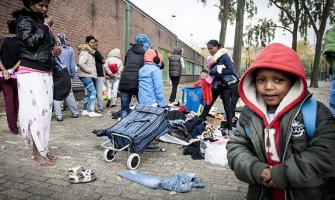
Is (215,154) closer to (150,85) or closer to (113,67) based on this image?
(150,85)

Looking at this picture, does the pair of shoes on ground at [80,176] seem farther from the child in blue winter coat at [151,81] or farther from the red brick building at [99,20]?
the red brick building at [99,20]

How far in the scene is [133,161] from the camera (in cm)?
439

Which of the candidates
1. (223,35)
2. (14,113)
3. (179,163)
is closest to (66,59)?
(14,113)

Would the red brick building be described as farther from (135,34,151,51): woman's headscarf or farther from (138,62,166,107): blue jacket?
(138,62,166,107): blue jacket

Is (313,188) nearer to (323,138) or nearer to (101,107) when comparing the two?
(323,138)

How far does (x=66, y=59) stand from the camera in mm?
7891

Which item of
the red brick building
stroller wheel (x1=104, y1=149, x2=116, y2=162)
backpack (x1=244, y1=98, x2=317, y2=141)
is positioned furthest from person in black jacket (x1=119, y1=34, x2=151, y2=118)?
backpack (x1=244, y1=98, x2=317, y2=141)

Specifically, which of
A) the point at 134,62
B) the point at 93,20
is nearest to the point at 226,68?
the point at 134,62

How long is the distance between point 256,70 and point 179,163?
2.84 meters

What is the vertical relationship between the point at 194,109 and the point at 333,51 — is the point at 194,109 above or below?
below

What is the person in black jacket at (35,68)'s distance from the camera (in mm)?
3912

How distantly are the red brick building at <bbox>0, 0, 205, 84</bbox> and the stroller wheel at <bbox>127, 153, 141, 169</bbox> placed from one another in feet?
20.6

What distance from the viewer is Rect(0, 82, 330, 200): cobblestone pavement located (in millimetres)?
3447

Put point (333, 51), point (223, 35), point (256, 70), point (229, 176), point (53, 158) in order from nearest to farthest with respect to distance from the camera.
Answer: point (333, 51) → point (256, 70) → point (229, 176) → point (53, 158) → point (223, 35)
